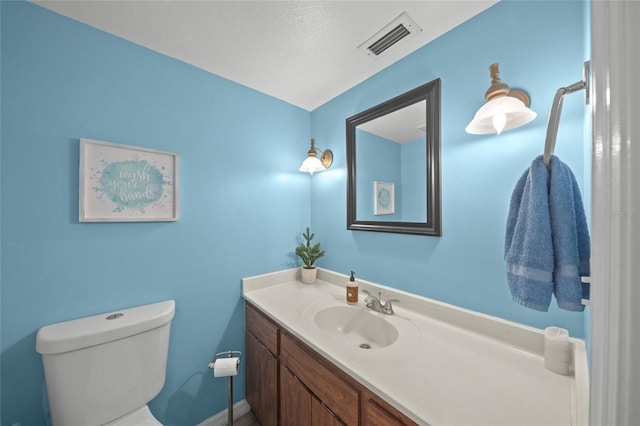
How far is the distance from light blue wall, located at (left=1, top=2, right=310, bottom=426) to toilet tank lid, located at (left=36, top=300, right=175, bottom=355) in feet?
0.21

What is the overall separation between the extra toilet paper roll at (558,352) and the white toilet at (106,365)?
1.61 meters

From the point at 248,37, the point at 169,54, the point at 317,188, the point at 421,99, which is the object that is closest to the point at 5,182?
the point at 169,54

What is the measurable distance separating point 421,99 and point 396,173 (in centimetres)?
41

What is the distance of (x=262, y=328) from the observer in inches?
54.0

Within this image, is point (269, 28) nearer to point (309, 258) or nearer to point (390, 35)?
point (390, 35)

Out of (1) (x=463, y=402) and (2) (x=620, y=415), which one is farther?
(1) (x=463, y=402)

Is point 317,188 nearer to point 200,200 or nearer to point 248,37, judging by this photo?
point 200,200

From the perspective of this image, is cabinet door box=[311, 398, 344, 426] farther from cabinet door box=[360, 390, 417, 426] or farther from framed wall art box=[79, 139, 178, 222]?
framed wall art box=[79, 139, 178, 222]

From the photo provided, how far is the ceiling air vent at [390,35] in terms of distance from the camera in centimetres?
110

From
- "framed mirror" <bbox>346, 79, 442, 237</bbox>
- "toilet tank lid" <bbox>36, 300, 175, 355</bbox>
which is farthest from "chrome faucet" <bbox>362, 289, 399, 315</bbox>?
"toilet tank lid" <bbox>36, 300, 175, 355</bbox>

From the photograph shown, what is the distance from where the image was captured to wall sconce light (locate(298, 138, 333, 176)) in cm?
168

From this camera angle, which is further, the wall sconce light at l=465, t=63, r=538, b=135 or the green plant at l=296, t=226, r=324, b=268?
the green plant at l=296, t=226, r=324, b=268

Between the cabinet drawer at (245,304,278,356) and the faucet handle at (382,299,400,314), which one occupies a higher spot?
the faucet handle at (382,299,400,314)

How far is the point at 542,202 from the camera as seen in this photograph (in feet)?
1.95
